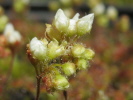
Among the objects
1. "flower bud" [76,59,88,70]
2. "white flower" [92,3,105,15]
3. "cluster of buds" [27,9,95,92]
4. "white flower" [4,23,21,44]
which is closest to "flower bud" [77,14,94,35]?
"cluster of buds" [27,9,95,92]

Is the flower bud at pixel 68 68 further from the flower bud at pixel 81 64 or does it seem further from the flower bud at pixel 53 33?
the flower bud at pixel 53 33

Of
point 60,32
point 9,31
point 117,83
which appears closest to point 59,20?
point 60,32

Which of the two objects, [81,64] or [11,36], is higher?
[11,36]

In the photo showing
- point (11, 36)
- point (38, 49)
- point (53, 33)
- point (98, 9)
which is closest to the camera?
point (38, 49)

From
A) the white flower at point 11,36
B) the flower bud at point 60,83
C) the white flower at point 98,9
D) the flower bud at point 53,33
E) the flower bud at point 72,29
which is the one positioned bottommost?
the flower bud at point 60,83

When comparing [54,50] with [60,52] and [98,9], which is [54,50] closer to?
[60,52]

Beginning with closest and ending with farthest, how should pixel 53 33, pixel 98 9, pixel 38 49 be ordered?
pixel 38 49, pixel 53 33, pixel 98 9

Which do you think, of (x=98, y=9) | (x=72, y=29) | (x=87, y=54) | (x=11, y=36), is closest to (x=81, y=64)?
(x=87, y=54)

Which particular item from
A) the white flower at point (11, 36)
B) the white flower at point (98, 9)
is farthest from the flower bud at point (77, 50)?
the white flower at point (98, 9)
